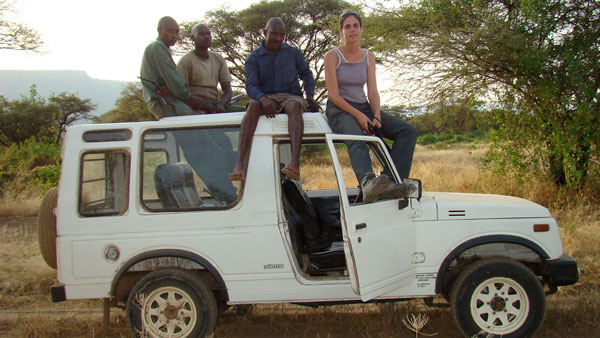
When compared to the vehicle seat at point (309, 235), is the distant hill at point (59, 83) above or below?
above

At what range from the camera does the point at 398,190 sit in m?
3.43

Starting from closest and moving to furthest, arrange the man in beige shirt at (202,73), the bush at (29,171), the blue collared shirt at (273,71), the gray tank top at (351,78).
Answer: the gray tank top at (351,78) < the blue collared shirt at (273,71) < the man in beige shirt at (202,73) < the bush at (29,171)

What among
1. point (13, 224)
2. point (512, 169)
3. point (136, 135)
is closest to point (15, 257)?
point (13, 224)

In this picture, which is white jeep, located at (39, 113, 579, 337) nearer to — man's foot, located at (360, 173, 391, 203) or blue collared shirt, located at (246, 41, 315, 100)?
man's foot, located at (360, 173, 391, 203)

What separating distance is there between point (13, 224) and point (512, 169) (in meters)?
9.16

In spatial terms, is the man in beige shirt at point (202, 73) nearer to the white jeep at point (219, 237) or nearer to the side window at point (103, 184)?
the white jeep at point (219, 237)

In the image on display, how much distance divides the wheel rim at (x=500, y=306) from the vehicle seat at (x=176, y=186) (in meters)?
2.29

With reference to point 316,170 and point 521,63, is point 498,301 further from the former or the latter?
point 316,170

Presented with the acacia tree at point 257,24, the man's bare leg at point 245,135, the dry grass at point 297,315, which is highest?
the acacia tree at point 257,24

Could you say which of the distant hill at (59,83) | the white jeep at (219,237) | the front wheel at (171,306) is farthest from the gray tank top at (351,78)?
the distant hill at (59,83)

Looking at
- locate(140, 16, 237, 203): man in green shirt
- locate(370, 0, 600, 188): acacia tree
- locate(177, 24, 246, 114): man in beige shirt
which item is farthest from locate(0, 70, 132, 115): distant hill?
locate(140, 16, 237, 203): man in green shirt

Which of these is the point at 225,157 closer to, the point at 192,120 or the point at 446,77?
the point at 192,120

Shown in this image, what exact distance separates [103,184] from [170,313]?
1115 mm

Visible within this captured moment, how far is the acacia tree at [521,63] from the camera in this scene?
7539mm
